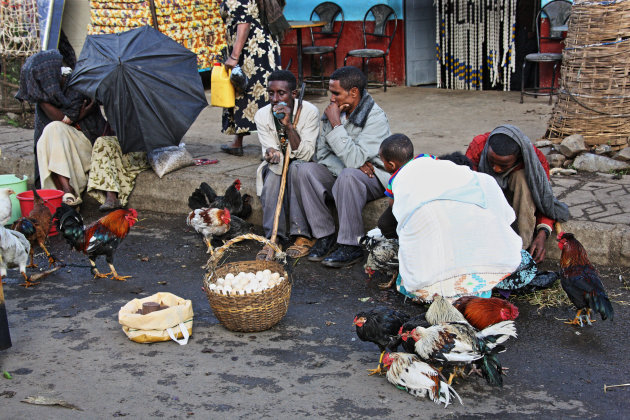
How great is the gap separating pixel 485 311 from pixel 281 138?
2686mm

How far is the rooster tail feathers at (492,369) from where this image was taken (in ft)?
11.5

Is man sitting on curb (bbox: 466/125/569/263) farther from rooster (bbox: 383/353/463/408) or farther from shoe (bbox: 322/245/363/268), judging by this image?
rooster (bbox: 383/353/463/408)

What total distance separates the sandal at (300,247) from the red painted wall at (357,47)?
18.6 feet

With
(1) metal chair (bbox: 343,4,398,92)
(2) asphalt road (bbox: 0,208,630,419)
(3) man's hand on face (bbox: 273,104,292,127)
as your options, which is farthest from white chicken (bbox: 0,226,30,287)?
(1) metal chair (bbox: 343,4,398,92)

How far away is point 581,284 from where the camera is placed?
419cm

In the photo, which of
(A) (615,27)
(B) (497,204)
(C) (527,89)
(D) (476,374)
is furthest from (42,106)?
(C) (527,89)

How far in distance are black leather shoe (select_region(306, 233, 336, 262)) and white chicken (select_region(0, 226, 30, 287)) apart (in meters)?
2.25

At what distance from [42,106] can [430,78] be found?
245 inches

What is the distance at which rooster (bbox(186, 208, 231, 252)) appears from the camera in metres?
5.88

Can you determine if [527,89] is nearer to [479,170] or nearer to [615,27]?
[615,27]

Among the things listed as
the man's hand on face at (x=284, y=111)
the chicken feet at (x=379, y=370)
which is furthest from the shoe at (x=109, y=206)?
the chicken feet at (x=379, y=370)

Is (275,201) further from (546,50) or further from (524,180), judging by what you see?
(546,50)

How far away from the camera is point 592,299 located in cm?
411

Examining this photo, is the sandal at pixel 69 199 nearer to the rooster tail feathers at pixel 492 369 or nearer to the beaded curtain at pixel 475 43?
the rooster tail feathers at pixel 492 369
